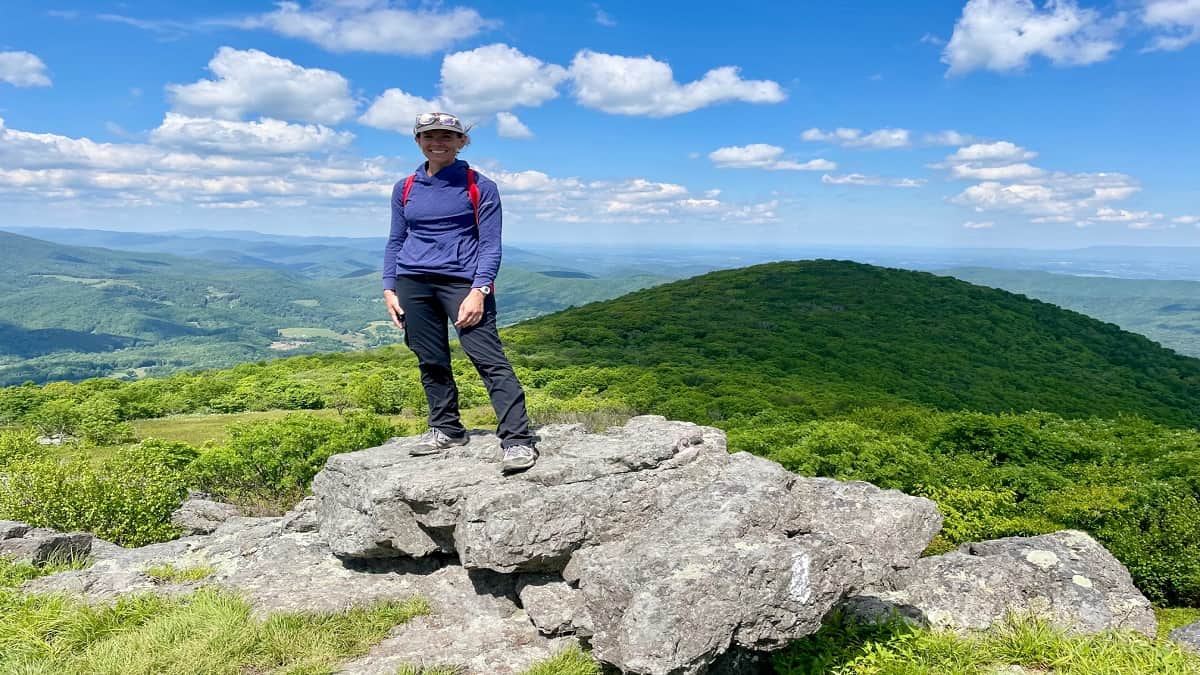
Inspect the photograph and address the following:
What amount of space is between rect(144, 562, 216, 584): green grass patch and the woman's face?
6.12 metres

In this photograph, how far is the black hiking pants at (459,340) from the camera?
7793 millimetres

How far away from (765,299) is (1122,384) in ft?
113

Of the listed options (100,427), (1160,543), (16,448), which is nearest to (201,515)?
(16,448)

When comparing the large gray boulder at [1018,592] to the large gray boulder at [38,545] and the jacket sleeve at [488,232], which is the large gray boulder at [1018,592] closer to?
the jacket sleeve at [488,232]

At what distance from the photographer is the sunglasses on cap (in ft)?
24.6

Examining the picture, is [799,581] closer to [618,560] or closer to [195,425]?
[618,560]

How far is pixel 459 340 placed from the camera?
26.2 ft

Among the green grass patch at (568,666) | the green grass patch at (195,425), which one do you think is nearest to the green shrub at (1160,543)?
the green grass patch at (568,666)

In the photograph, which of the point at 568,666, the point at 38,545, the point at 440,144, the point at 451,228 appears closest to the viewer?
the point at 568,666

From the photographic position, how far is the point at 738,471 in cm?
800

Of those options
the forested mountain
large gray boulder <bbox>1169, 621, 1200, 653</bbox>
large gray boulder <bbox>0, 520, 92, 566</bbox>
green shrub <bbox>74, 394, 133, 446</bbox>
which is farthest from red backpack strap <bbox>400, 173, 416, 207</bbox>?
green shrub <bbox>74, 394, 133, 446</bbox>

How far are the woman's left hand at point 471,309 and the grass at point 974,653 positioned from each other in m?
5.15

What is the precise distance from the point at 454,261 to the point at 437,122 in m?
1.63

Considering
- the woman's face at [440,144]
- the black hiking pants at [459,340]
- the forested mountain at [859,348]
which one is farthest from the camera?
the forested mountain at [859,348]
